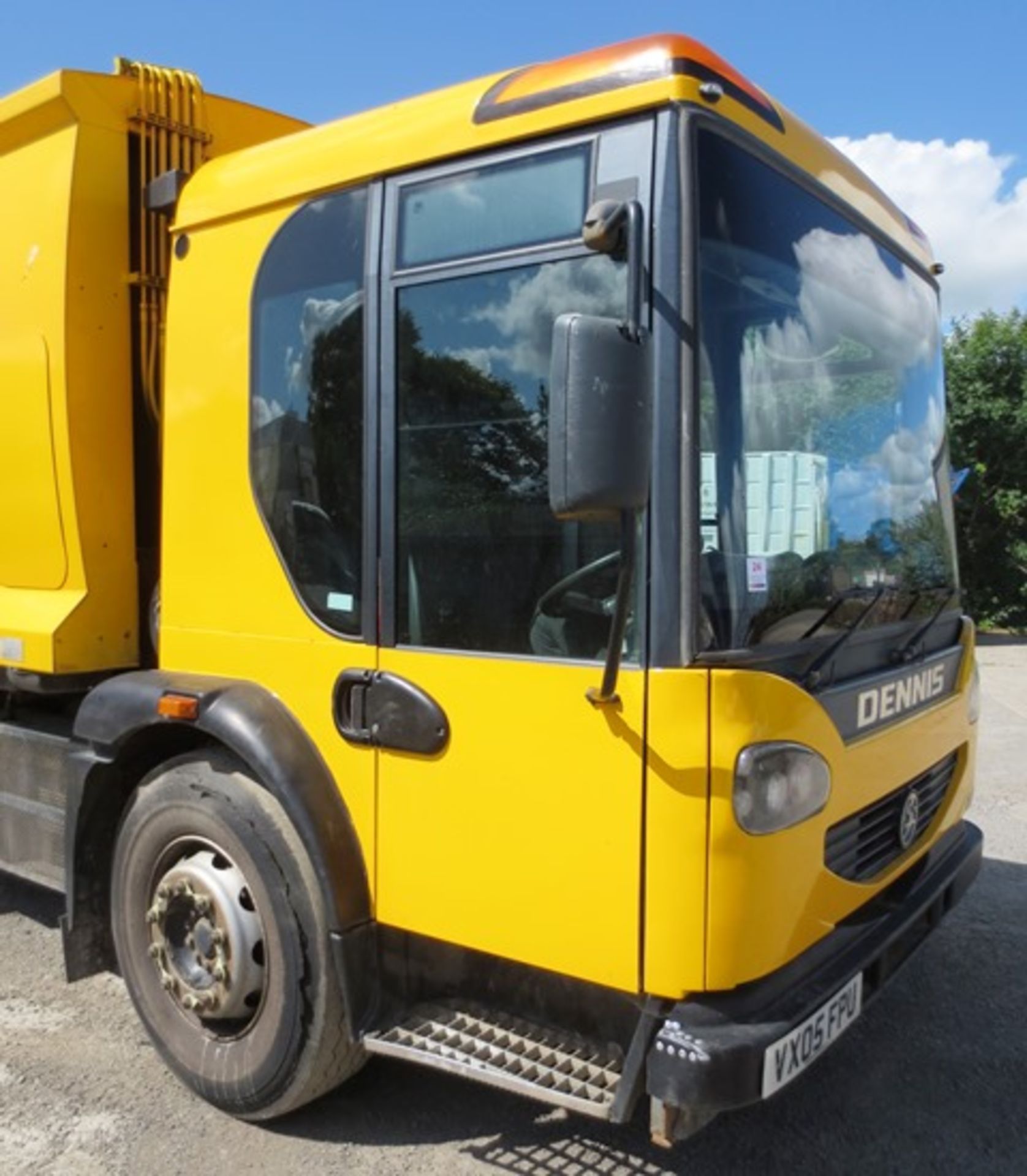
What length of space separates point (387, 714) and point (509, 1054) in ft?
2.81

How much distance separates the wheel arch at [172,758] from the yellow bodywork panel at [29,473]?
602 mm

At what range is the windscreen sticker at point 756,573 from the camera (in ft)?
7.93

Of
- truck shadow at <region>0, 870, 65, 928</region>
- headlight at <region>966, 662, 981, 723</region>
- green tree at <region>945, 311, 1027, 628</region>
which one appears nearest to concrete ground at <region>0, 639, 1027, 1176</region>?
truck shadow at <region>0, 870, 65, 928</region>

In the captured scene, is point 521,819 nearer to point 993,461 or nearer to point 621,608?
point 621,608

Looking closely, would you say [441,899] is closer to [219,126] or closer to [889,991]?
[889,991]

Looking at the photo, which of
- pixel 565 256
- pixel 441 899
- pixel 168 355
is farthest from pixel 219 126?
pixel 441 899

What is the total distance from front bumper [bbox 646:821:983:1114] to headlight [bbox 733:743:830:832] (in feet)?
1.26

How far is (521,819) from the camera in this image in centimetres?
249

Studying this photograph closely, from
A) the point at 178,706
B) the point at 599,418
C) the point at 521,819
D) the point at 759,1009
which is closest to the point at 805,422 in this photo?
the point at 599,418

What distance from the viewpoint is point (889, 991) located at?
394cm

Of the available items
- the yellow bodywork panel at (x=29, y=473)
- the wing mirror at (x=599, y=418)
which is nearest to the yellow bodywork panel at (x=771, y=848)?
the wing mirror at (x=599, y=418)

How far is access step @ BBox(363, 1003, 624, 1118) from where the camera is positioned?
238 centimetres

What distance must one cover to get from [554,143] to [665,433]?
0.74 metres

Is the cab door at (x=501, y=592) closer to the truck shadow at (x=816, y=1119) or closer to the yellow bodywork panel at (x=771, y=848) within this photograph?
the yellow bodywork panel at (x=771, y=848)
